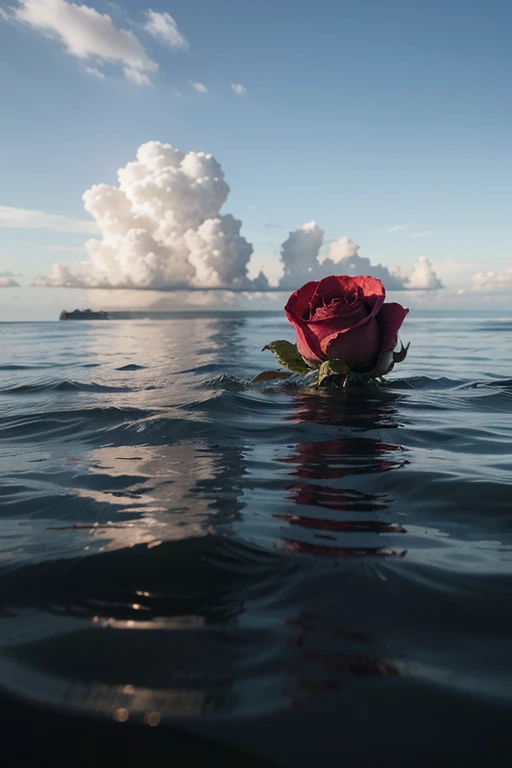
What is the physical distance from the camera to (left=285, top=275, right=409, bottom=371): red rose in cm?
364

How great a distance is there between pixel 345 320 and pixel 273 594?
2.76m

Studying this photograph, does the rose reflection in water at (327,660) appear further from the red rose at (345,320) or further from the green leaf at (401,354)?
the green leaf at (401,354)

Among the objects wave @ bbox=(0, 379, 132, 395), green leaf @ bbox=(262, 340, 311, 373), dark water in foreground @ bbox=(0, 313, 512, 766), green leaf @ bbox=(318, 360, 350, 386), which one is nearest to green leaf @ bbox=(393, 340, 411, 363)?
green leaf @ bbox=(318, 360, 350, 386)

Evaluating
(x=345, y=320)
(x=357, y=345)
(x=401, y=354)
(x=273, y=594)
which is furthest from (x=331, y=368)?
(x=273, y=594)

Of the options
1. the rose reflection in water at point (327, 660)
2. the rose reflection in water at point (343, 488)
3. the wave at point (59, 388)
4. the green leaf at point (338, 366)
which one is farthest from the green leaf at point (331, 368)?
the rose reflection in water at point (327, 660)

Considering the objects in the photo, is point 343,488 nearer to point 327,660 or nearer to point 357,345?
point 327,660

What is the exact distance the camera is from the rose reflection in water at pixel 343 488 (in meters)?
1.35

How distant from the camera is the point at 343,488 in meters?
1.88

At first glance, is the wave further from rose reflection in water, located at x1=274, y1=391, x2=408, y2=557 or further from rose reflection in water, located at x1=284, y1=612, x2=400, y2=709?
rose reflection in water, located at x1=284, y1=612, x2=400, y2=709

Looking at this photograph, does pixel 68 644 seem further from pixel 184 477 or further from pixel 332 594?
pixel 184 477

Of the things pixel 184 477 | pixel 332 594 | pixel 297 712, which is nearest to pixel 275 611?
pixel 332 594

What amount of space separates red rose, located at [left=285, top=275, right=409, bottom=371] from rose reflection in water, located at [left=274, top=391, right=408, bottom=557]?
17.9 inches

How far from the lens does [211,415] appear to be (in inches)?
137

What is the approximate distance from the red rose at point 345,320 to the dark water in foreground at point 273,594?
4.03 ft
